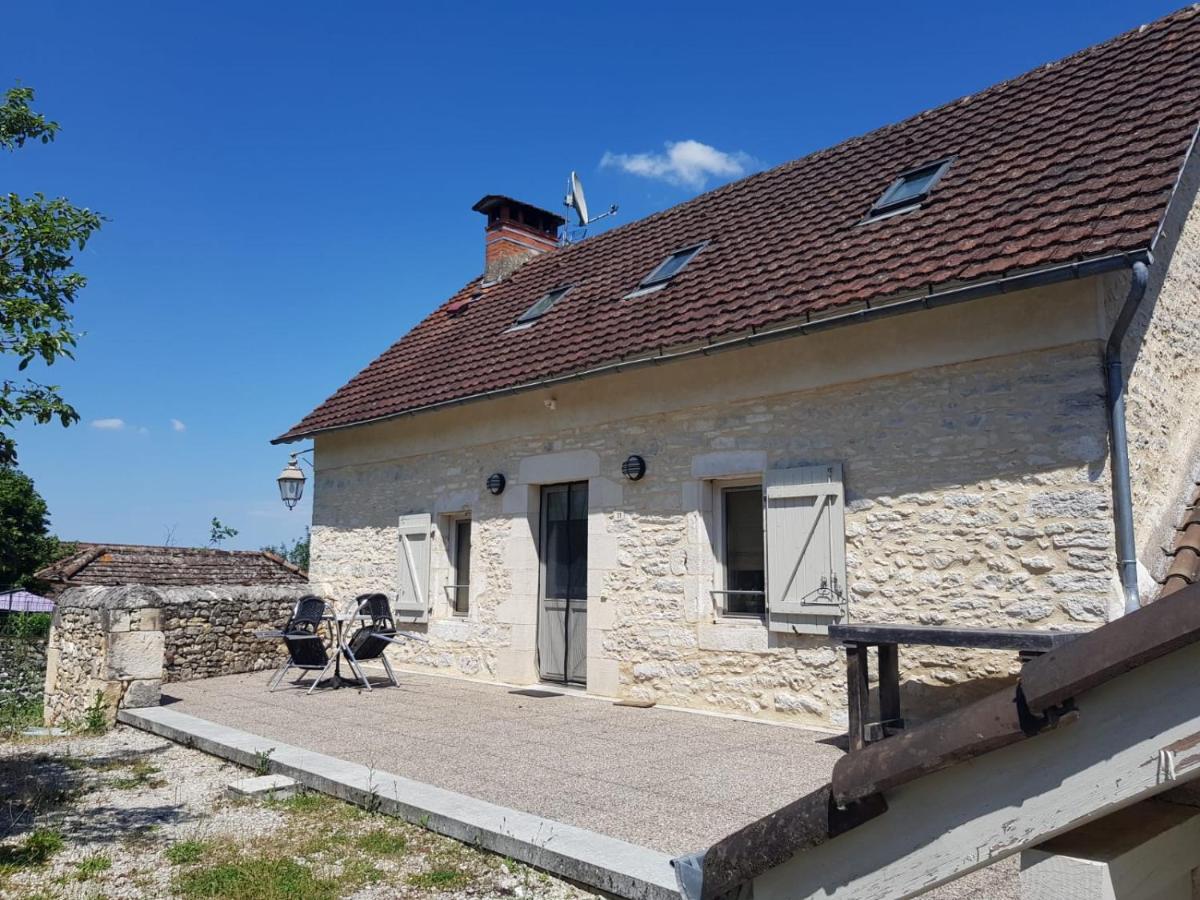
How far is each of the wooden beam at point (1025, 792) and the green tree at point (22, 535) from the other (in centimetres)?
2527

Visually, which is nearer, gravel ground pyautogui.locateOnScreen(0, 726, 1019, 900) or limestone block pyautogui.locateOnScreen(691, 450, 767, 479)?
gravel ground pyautogui.locateOnScreen(0, 726, 1019, 900)

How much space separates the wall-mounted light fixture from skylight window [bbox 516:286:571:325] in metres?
3.02

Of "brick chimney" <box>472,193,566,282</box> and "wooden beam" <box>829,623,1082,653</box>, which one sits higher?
"brick chimney" <box>472,193,566,282</box>

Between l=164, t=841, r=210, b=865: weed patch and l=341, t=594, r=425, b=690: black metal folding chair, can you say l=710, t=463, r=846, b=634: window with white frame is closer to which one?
l=341, t=594, r=425, b=690: black metal folding chair

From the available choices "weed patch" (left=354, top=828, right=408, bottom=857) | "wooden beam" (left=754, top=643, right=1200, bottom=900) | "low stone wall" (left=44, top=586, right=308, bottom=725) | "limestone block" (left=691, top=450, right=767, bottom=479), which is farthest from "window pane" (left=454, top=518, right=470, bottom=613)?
"wooden beam" (left=754, top=643, right=1200, bottom=900)

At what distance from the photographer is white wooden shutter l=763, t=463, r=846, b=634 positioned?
6.99 meters

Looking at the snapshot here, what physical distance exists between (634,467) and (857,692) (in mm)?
3436

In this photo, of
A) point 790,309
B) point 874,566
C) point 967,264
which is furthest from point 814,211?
point 874,566

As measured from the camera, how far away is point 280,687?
31.9ft

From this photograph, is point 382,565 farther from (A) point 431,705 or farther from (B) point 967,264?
(B) point 967,264

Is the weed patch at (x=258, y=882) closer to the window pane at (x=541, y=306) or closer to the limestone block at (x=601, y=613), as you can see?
the limestone block at (x=601, y=613)

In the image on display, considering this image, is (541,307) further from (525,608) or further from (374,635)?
(374,635)

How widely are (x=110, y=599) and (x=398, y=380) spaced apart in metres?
4.51

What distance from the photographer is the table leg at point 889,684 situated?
593 centimetres
